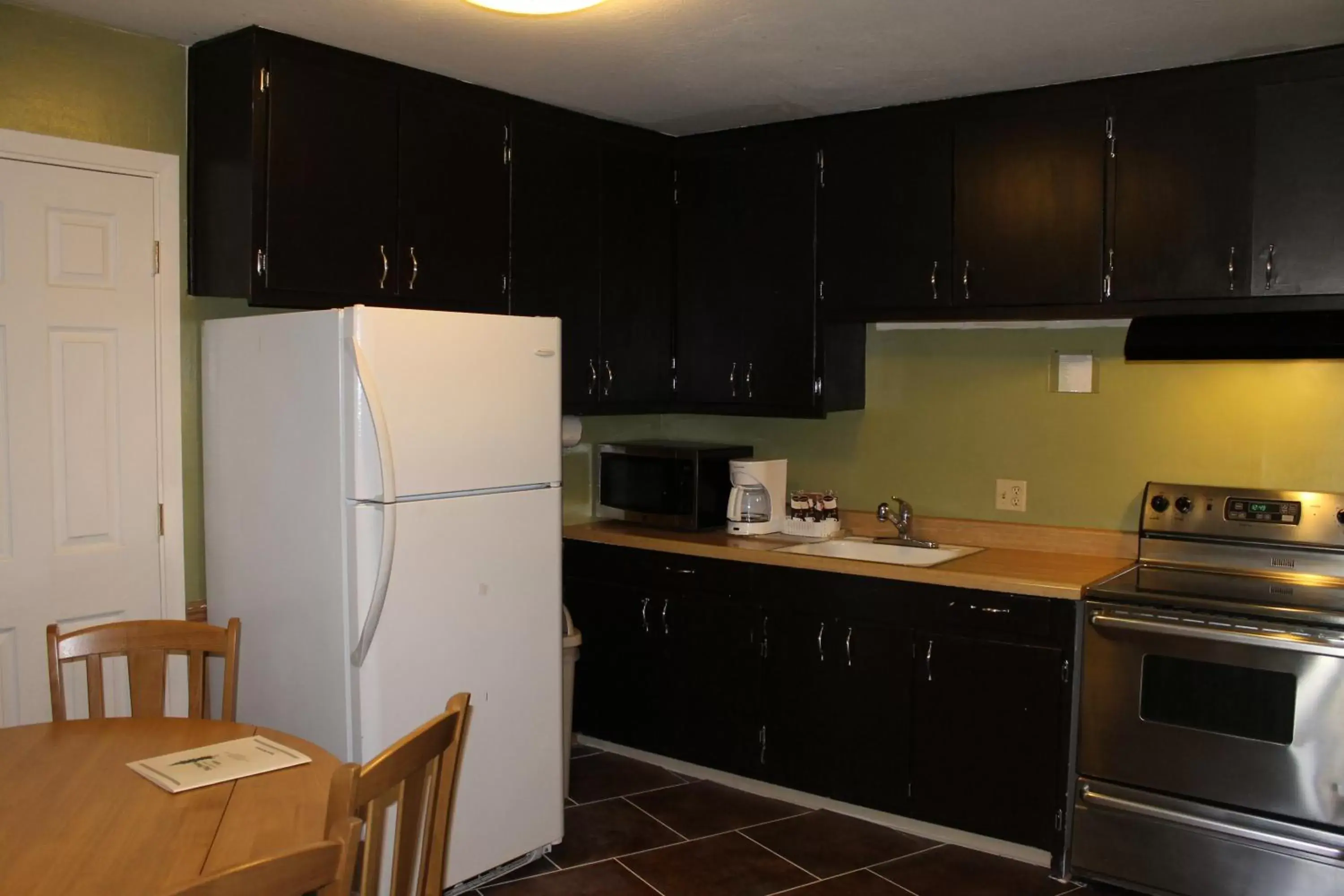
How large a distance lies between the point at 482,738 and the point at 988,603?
1.50 meters

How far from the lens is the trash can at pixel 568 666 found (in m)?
3.59

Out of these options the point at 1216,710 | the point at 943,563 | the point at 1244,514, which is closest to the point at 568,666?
the point at 943,563

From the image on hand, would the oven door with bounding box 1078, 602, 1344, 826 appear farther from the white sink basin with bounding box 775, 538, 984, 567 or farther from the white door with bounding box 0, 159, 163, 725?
the white door with bounding box 0, 159, 163, 725

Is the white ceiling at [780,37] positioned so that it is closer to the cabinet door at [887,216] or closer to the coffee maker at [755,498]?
the cabinet door at [887,216]

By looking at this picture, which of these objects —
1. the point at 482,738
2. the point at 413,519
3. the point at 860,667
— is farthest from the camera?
the point at 860,667

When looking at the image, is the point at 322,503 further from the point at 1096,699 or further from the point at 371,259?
the point at 1096,699

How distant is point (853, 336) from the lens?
4.15m

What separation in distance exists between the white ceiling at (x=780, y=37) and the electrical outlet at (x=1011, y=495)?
4.32ft

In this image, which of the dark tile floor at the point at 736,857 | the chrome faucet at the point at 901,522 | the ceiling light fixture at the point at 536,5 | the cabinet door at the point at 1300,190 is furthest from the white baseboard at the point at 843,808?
the ceiling light fixture at the point at 536,5

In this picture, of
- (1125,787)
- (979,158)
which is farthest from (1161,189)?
(1125,787)

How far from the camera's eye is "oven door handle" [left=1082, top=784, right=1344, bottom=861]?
2.85 meters

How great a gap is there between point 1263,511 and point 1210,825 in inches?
37.7

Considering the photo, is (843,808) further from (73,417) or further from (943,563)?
(73,417)

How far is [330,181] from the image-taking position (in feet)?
10.5
